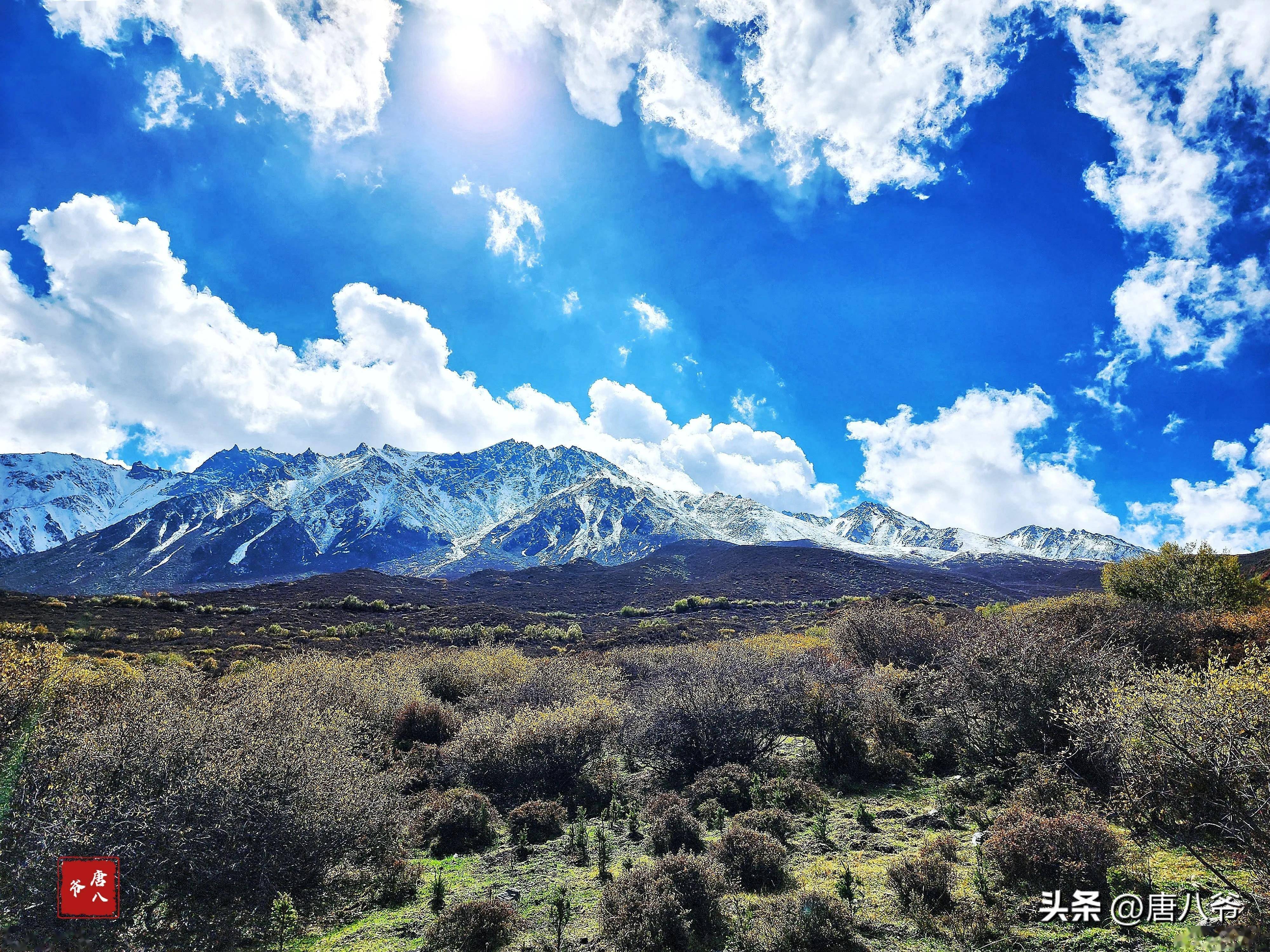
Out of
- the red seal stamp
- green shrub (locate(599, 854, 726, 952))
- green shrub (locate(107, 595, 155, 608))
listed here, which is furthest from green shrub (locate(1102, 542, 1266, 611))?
green shrub (locate(107, 595, 155, 608))

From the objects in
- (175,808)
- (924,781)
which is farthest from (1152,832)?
(175,808)

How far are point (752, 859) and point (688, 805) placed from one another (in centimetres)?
372

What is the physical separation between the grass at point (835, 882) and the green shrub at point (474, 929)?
23 centimetres

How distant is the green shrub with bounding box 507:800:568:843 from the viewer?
12.1 metres

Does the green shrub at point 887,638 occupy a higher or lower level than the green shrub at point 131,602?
higher

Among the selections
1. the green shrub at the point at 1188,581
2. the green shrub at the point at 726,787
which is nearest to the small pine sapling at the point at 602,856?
the green shrub at the point at 726,787

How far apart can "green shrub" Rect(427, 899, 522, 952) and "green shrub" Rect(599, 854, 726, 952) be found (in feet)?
4.83

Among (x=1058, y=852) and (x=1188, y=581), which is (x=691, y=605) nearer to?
(x=1188, y=581)

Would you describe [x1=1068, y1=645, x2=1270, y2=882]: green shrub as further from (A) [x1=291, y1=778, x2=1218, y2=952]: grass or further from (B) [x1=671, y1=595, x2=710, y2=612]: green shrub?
(B) [x1=671, y1=595, x2=710, y2=612]: green shrub

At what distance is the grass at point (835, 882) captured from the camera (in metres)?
6.38

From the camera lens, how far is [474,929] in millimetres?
7738

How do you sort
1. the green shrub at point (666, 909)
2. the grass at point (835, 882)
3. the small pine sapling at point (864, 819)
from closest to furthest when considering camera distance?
the grass at point (835, 882), the green shrub at point (666, 909), the small pine sapling at point (864, 819)

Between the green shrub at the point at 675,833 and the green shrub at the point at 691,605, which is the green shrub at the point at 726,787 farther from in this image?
the green shrub at the point at 691,605

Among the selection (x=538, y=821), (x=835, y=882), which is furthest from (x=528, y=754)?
(x=835, y=882)
